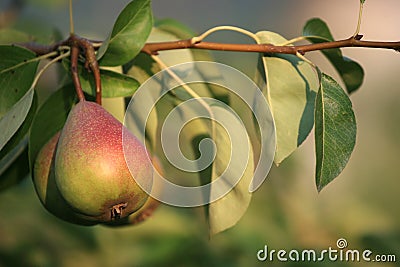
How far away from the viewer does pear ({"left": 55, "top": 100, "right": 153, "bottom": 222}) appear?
2.35 feet

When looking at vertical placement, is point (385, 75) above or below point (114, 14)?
below

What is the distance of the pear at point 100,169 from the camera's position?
72 cm

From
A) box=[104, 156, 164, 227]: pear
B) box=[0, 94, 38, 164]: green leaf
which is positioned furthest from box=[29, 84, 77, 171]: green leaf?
box=[104, 156, 164, 227]: pear

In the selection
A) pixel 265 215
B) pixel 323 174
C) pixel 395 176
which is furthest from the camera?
pixel 395 176

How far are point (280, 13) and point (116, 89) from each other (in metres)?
2.44

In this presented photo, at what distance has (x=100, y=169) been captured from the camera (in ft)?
2.35

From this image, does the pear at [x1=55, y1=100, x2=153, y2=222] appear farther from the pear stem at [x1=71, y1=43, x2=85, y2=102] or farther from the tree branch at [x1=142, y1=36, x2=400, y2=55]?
the tree branch at [x1=142, y1=36, x2=400, y2=55]

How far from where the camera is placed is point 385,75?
8.40 feet

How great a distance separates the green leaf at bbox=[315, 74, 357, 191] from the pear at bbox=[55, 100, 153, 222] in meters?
Result: 0.18

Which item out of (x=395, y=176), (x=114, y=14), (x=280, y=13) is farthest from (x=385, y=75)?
(x=114, y=14)

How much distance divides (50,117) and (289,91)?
287 mm

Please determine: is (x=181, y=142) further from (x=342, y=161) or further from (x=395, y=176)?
(x=395, y=176)

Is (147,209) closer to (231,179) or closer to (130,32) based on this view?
(231,179)

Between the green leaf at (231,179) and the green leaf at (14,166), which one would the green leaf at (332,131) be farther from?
the green leaf at (14,166)
